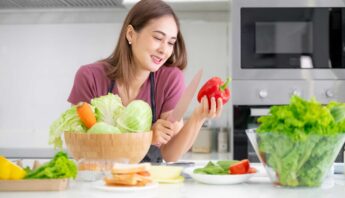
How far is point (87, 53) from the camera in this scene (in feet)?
12.6

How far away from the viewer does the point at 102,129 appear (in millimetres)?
1473

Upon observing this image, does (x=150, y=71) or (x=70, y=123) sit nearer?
(x=70, y=123)

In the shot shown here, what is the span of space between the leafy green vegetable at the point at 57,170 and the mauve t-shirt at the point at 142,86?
0.86 metres

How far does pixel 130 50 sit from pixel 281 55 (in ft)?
3.55

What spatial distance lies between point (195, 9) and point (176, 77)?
60.1 inches

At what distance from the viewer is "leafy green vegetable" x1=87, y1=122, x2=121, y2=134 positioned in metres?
1.47

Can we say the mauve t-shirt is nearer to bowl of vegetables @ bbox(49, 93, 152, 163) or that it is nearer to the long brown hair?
the long brown hair

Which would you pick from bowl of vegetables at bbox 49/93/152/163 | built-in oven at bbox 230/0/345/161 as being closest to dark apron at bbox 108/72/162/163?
bowl of vegetables at bbox 49/93/152/163

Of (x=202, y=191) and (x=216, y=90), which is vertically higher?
(x=216, y=90)

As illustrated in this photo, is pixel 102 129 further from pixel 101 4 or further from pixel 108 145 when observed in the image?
pixel 101 4

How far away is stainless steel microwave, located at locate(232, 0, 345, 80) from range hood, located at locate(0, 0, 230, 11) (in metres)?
0.46

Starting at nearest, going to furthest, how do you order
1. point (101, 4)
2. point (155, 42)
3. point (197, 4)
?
point (155, 42) < point (197, 4) < point (101, 4)

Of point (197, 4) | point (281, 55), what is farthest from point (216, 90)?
point (197, 4)

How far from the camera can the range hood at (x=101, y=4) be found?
3451 millimetres
